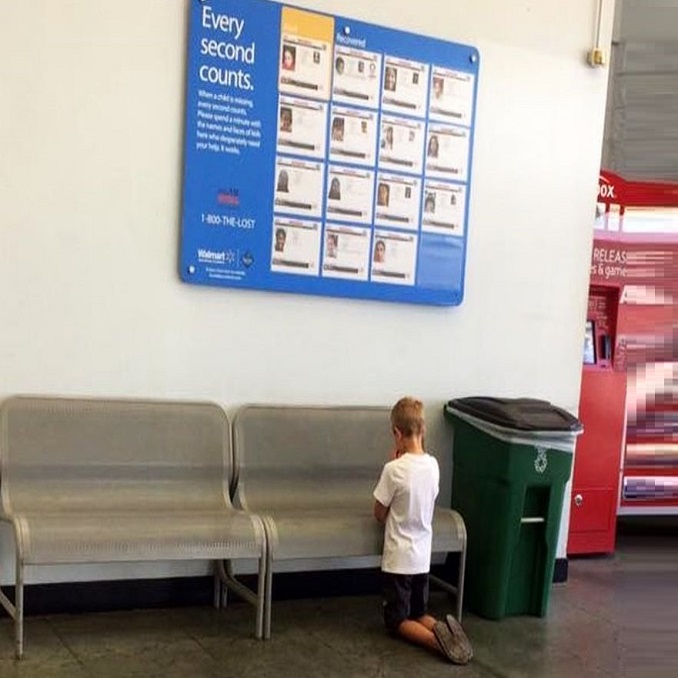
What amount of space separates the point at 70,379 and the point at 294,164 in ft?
4.22

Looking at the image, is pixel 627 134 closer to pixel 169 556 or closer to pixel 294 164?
pixel 294 164

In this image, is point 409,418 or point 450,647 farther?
point 409,418

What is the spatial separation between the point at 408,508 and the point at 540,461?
0.70 meters

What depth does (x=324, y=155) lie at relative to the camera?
13.3ft

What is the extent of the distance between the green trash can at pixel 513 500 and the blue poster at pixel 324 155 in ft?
2.28

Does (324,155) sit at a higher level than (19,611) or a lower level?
higher

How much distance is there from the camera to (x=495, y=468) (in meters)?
4.00

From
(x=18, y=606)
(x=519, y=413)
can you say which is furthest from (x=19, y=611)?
(x=519, y=413)

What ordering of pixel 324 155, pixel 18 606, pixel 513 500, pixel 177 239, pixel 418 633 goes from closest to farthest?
1. pixel 18 606
2. pixel 418 633
3. pixel 177 239
4. pixel 513 500
5. pixel 324 155

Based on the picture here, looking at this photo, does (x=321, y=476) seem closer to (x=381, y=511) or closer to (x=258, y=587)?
(x=381, y=511)

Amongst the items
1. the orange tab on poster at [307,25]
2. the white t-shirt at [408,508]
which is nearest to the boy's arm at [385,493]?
the white t-shirt at [408,508]

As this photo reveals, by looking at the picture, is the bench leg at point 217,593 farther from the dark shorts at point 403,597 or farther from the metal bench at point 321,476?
the dark shorts at point 403,597

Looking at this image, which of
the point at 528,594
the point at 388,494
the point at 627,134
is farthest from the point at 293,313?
the point at 627,134

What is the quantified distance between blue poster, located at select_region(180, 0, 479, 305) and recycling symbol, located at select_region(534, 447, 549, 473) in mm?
847
